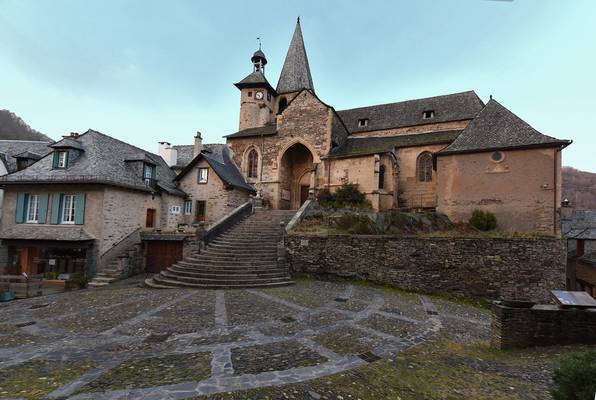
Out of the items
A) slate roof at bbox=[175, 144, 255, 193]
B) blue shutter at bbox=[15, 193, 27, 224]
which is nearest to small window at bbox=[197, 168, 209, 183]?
slate roof at bbox=[175, 144, 255, 193]

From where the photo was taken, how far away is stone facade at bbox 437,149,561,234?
46.3 ft

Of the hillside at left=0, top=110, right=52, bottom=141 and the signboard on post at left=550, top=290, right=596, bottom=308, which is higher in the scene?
the hillside at left=0, top=110, right=52, bottom=141

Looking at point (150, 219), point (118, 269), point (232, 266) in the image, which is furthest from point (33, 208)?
point (232, 266)

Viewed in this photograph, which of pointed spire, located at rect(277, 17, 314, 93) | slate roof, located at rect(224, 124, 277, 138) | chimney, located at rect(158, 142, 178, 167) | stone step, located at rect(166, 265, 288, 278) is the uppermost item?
pointed spire, located at rect(277, 17, 314, 93)

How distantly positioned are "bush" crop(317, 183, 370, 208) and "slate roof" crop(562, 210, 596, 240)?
1553 cm

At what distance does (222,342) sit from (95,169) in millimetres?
14435

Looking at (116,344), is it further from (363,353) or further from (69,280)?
(69,280)

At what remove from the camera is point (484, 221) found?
1476cm

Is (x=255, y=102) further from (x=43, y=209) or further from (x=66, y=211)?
(x=43, y=209)

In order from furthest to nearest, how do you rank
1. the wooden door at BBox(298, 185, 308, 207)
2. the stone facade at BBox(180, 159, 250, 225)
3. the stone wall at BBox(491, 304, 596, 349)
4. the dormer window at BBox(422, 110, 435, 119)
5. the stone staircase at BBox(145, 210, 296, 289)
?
the wooden door at BBox(298, 185, 308, 207) < the dormer window at BBox(422, 110, 435, 119) < the stone facade at BBox(180, 159, 250, 225) < the stone staircase at BBox(145, 210, 296, 289) < the stone wall at BBox(491, 304, 596, 349)

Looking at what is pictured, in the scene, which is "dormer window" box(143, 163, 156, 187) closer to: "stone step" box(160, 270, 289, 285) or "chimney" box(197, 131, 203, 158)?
"chimney" box(197, 131, 203, 158)

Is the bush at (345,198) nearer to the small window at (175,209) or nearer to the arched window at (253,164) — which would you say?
the arched window at (253,164)

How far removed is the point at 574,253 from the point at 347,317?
23301 mm

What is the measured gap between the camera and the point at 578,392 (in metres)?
2.81
